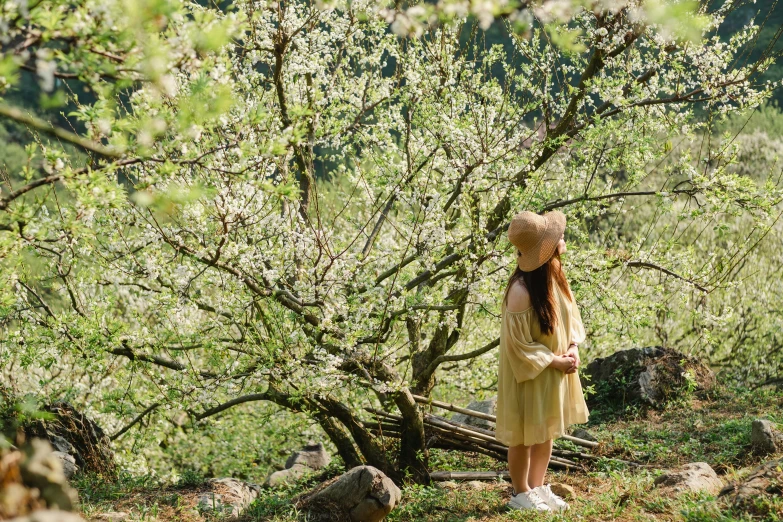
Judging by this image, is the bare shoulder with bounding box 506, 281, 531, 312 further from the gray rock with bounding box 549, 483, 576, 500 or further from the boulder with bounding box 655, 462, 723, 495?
the boulder with bounding box 655, 462, 723, 495

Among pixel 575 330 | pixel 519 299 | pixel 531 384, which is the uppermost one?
pixel 519 299

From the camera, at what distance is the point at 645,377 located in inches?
301

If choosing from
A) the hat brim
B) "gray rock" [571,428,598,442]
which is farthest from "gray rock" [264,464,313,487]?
the hat brim

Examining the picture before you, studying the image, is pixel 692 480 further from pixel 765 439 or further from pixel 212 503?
pixel 212 503

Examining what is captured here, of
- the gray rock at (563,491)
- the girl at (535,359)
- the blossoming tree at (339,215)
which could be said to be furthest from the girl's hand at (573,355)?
the blossoming tree at (339,215)

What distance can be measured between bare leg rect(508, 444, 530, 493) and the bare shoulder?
0.88 metres

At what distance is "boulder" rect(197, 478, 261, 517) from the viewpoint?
16.0 feet

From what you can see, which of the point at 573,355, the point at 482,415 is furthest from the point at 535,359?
the point at 482,415

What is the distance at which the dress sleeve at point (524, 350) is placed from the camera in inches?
165

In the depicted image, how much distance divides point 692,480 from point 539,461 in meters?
0.98

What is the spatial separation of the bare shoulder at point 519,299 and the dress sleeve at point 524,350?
0.04m

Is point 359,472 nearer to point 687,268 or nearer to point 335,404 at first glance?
point 335,404

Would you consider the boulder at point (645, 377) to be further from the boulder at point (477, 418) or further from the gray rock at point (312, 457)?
the gray rock at point (312, 457)

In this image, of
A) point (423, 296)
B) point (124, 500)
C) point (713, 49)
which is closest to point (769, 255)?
point (713, 49)
